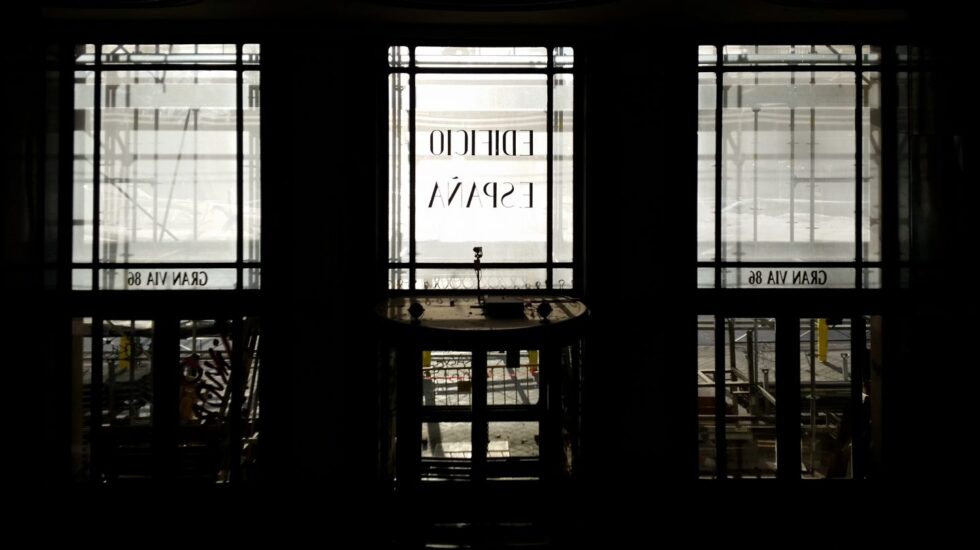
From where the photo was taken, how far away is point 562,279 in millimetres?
7160

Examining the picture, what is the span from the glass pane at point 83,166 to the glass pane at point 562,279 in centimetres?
448

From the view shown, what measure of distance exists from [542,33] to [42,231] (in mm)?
5105

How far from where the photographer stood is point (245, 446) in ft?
23.0

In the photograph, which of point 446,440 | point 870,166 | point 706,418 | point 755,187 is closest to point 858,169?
point 870,166

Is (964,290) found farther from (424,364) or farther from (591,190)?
(424,364)

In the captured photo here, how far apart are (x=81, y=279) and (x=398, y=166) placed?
3220 millimetres

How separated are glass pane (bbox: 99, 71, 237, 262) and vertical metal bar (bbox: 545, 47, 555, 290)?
3028 millimetres

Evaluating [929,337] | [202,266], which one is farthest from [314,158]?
[929,337]

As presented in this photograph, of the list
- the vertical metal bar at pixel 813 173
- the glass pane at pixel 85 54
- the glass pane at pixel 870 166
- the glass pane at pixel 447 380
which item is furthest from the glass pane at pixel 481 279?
the glass pane at pixel 85 54

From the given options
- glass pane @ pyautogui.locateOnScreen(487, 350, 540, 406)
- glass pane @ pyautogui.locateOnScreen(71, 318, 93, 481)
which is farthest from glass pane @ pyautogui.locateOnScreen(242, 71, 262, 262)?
glass pane @ pyautogui.locateOnScreen(487, 350, 540, 406)

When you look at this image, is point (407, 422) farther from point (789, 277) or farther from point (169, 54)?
point (169, 54)

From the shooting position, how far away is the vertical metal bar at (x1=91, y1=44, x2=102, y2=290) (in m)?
6.90

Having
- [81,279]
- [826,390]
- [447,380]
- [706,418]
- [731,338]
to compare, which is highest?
[81,279]

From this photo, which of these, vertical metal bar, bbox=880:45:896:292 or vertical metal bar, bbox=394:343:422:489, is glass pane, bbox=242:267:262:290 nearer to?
vertical metal bar, bbox=394:343:422:489
